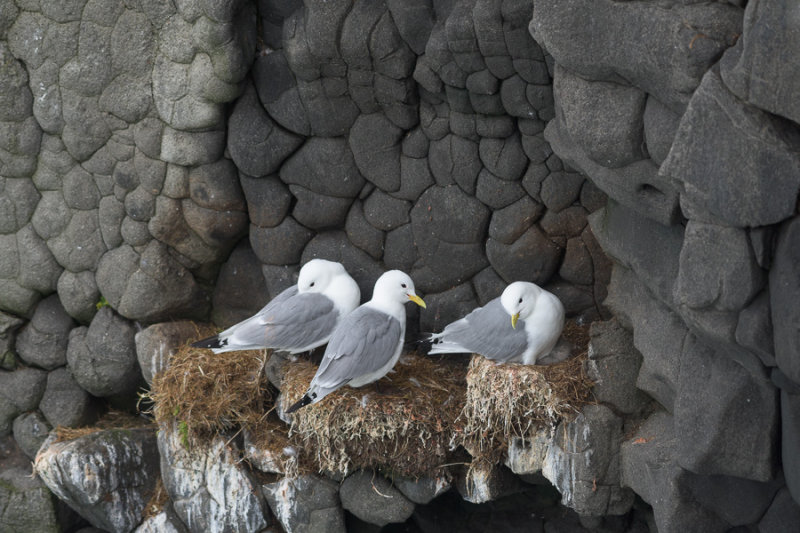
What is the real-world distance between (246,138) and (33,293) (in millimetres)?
2010

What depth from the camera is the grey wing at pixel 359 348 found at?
5.39 m

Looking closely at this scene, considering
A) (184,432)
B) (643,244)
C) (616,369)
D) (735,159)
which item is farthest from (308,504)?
(735,159)

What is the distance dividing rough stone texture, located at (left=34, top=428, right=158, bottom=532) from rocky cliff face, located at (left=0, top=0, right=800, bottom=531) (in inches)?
12.1

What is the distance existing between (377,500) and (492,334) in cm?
117

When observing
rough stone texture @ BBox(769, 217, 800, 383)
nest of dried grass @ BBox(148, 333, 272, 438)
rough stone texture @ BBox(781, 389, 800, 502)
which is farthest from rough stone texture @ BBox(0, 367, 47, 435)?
rough stone texture @ BBox(769, 217, 800, 383)

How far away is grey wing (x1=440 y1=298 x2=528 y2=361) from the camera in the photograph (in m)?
5.41

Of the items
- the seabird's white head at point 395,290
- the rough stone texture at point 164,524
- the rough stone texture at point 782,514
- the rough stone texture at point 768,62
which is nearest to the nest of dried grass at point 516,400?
the seabird's white head at point 395,290

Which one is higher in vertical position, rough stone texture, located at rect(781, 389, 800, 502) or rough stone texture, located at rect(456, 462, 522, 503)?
rough stone texture, located at rect(781, 389, 800, 502)

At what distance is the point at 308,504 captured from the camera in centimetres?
594

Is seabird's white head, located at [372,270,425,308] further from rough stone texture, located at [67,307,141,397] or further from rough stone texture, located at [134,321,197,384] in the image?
rough stone texture, located at [67,307,141,397]

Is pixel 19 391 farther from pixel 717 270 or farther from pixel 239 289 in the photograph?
pixel 717 270

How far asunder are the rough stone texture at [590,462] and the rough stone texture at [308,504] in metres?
1.31

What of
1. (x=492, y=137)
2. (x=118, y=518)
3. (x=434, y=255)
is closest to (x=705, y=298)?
(x=492, y=137)

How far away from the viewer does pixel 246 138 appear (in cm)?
607
